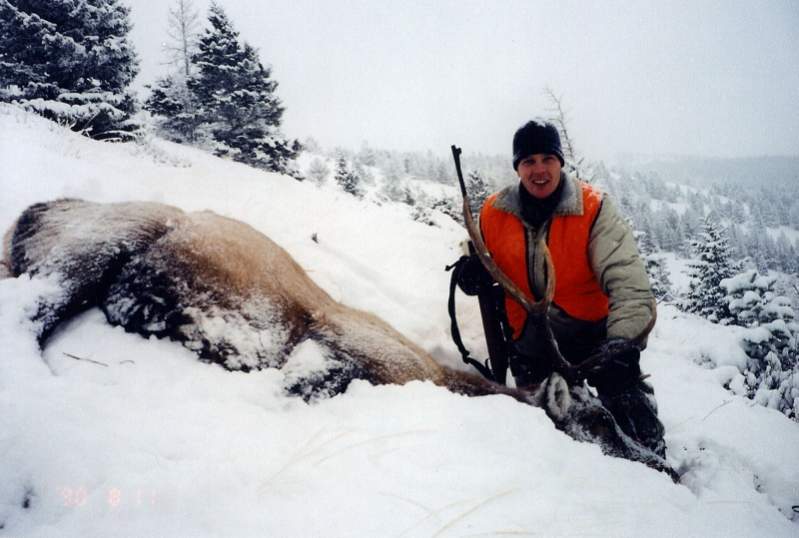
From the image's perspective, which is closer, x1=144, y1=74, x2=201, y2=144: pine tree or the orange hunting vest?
the orange hunting vest

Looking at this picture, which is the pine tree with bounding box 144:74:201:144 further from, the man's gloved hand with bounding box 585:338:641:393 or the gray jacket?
the man's gloved hand with bounding box 585:338:641:393

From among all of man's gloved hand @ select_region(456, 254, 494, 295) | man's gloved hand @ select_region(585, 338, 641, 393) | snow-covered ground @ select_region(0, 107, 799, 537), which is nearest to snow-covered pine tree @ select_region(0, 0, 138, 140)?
snow-covered ground @ select_region(0, 107, 799, 537)

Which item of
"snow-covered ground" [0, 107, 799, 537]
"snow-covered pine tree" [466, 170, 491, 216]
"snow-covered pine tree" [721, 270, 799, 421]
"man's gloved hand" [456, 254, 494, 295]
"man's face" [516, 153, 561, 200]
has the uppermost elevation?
"snow-covered pine tree" [466, 170, 491, 216]

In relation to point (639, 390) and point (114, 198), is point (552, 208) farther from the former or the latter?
point (114, 198)

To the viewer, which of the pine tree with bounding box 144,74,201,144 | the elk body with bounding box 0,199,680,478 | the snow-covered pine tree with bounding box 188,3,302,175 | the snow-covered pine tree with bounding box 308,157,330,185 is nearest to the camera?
the elk body with bounding box 0,199,680,478

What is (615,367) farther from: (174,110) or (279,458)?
(174,110)

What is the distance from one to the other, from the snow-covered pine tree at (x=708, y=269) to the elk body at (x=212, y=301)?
58.4 feet

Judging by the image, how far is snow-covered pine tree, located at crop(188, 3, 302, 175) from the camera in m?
15.7

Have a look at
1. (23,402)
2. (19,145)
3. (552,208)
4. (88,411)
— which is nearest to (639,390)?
(552,208)

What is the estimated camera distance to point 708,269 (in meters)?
17.0

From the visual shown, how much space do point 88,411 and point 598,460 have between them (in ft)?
7.78

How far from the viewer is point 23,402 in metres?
1.60

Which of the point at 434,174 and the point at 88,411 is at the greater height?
the point at 434,174
